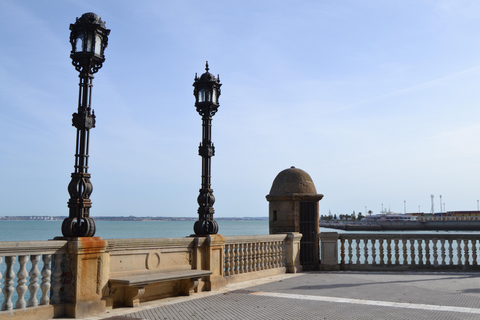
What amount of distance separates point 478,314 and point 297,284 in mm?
4492

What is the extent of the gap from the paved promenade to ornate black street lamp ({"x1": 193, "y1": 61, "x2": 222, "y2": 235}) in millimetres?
1831

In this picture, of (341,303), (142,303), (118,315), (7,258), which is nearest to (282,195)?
(341,303)

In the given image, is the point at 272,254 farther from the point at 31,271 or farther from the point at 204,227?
the point at 31,271

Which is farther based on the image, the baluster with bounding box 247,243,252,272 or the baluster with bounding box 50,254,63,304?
the baluster with bounding box 247,243,252,272

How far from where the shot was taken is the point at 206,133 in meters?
11.5

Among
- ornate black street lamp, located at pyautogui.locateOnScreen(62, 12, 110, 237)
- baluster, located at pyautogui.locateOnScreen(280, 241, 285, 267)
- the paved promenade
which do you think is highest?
ornate black street lamp, located at pyautogui.locateOnScreen(62, 12, 110, 237)

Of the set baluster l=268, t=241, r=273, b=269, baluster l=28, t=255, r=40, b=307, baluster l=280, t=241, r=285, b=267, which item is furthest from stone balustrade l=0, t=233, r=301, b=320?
baluster l=280, t=241, r=285, b=267

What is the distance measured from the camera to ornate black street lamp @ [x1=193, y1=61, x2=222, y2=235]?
11.1 m

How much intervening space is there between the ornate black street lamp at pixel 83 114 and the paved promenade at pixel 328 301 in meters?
1.59

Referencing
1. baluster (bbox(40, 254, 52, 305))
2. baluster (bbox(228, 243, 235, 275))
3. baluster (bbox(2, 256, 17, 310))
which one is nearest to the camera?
baluster (bbox(2, 256, 17, 310))

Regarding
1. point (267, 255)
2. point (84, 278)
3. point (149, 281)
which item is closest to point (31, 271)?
point (84, 278)

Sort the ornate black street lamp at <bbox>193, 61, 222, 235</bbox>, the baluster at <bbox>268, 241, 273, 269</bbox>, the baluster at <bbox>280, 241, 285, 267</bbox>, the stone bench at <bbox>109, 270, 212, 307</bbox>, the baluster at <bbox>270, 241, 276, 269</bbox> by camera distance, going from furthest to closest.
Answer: the baluster at <bbox>280, 241, 285, 267</bbox> → the baluster at <bbox>270, 241, 276, 269</bbox> → the baluster at <bbox>268, 241, 273, 269</bbox> → the ornate black street lamp at <bbox>193, 61, 222, 235</bbox> → the stone bench at <bbox>109, 270, 212, 307</bbox>

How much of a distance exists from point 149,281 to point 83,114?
315cm

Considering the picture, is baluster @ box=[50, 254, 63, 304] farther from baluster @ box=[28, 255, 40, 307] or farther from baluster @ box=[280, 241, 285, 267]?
baluster @ box=[280, 241, 285, 267]
